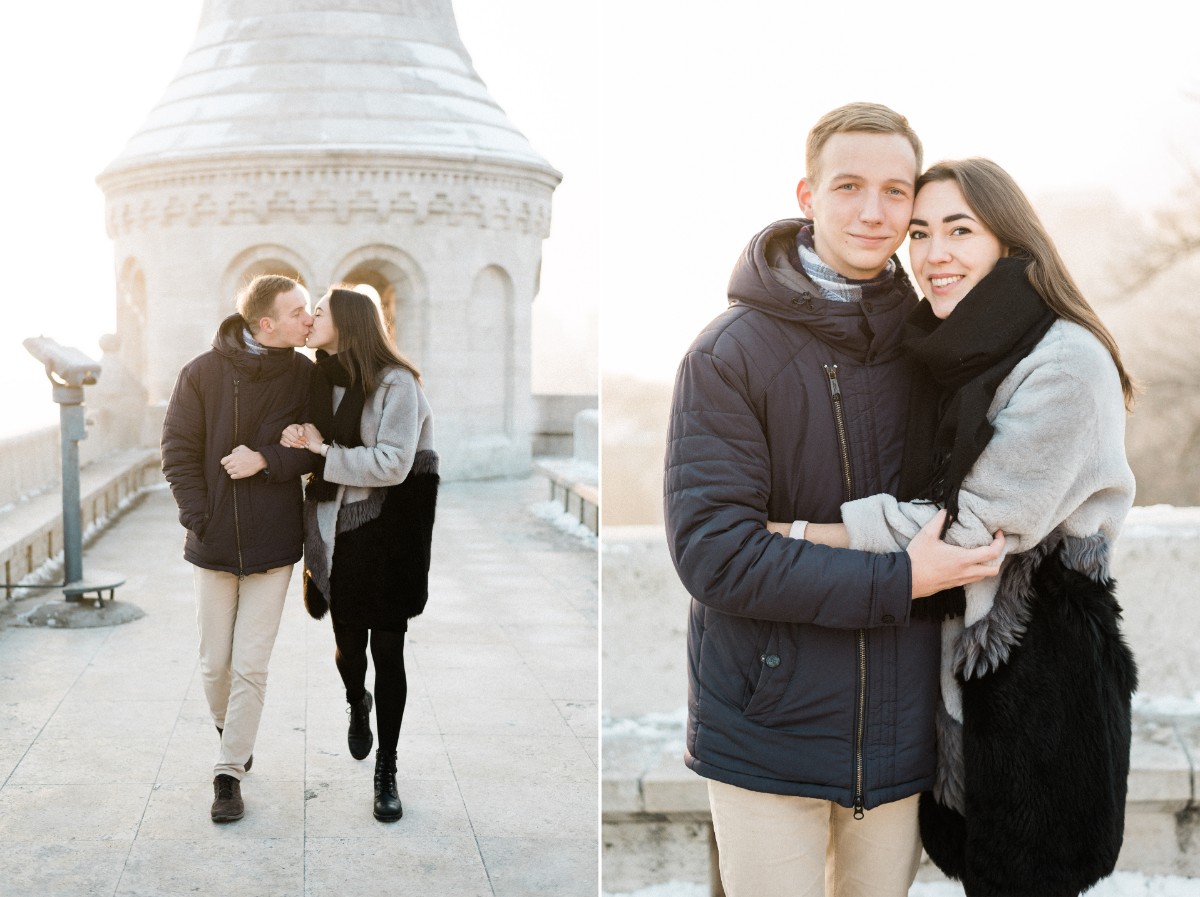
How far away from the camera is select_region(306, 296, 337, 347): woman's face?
14.6 ft

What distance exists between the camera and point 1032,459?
213 centimetres

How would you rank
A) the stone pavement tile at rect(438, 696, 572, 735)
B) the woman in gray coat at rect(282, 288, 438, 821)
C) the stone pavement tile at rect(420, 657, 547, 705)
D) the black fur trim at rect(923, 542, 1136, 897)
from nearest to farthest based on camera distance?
1. the black fur trim at rect(923, 542, 1136, 897)
2. the woman in gray coat at rect(282, 288, 438, 821)
3. the stone pavement tile at rect(438, 696, 572, 735)
4. the stone pavement tile at rect(420, 657, 547, 705)

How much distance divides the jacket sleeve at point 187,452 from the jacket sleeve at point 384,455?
1.65ft

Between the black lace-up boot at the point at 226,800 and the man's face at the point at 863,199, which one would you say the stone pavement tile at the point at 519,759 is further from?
the man's face at the point at 863,199

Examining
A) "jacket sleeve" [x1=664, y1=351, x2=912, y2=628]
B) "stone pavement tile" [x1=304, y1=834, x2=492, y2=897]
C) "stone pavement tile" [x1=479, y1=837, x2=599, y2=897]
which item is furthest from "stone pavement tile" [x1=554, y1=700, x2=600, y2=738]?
"jacket sleeve" [x1=664, y1=351, x2=912, y2=628]

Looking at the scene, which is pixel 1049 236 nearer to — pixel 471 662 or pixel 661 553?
pixel 661 553

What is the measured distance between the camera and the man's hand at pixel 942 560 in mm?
2139

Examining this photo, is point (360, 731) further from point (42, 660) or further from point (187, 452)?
point (42, 660)

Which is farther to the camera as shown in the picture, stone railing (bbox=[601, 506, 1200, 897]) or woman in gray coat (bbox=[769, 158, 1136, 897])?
stone railing (bbox=[601, 506, 1200, 897])

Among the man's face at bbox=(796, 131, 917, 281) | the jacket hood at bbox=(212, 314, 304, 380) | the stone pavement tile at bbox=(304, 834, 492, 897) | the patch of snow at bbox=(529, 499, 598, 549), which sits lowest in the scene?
the patch of snow at bbox=(529, 499, 598, 549)

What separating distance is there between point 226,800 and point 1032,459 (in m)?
3.28

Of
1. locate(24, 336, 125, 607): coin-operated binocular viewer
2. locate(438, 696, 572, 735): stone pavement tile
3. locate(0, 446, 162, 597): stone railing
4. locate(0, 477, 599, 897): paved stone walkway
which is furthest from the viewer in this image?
locate(0, 446, 162, 597): stone railing

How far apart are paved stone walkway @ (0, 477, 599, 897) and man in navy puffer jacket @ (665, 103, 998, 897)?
1.86 meters

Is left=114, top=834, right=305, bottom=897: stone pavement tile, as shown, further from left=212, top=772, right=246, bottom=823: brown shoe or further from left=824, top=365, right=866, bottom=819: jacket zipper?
left=824, top=365, right=866, bottom=819: jacket zipper
